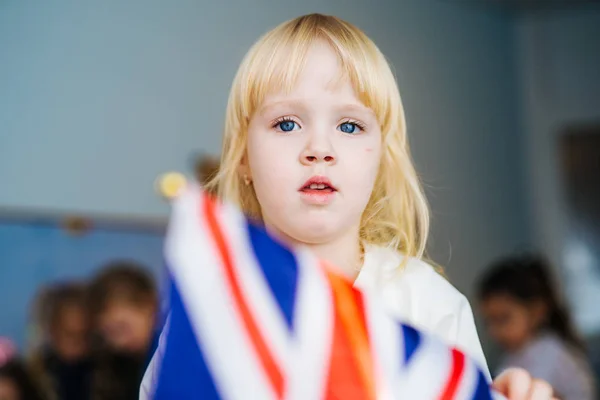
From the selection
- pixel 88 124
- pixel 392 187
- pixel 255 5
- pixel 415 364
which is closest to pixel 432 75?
pixel 255 5

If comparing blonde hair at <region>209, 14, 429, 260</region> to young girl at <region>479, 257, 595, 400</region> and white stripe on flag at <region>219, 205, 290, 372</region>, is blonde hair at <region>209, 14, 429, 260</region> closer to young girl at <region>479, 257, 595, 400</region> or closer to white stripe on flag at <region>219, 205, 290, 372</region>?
white stripe on flag at <region>219, 205, 290, 372</region>

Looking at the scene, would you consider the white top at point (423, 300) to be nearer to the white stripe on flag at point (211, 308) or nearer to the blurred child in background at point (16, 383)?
the white stripe on flag at point (211, 308)

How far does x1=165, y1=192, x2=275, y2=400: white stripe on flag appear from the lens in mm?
526

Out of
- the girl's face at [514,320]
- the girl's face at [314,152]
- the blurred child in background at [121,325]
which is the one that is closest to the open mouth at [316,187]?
the girl's face at [314,152]

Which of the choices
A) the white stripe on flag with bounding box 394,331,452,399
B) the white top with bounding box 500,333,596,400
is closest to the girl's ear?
the white stripe on flag with bounding box 394,331,452,399

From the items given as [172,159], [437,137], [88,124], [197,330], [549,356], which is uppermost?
[197,330]

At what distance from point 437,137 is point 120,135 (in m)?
1.27

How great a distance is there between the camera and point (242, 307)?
21.3 inches

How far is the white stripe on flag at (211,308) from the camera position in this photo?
526mm

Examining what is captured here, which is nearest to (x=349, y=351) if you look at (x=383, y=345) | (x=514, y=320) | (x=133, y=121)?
(x=383, y=345)

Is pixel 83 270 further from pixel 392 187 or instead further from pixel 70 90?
pixel 392 187

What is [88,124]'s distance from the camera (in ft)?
7.22

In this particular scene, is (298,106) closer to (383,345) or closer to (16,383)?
(383,345)

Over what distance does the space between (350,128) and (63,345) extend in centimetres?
158
